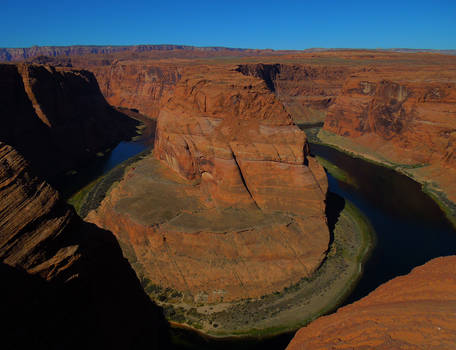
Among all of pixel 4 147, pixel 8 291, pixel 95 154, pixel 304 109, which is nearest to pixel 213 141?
pixel 4 147

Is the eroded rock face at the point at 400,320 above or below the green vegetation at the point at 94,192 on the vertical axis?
above

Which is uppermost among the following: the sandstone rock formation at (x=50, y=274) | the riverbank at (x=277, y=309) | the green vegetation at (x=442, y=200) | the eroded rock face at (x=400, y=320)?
the sandstone rock formation at (x=50, y=274)

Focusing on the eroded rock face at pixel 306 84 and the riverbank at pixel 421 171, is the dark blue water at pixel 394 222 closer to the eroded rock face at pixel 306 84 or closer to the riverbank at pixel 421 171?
the riverbank at pixel 421 171

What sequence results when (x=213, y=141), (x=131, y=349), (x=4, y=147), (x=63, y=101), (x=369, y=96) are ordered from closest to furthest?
(x=4, y=147) → (x=131, y=349) → (x=213, y=141) → (x=63, y=101) → (x=369, y=96)

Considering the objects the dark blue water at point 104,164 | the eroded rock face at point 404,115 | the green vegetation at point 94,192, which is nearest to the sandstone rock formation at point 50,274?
the green vegetation at point 94,192

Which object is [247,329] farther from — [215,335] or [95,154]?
[95,154]

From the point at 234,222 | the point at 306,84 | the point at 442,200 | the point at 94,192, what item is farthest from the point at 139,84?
the point at 442,200

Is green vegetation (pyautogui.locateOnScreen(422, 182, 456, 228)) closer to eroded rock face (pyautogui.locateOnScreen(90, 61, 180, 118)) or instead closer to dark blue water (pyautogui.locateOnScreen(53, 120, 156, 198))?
dark blue water (pyautogui.locateOnScreen(53, 120, 156, 198))
